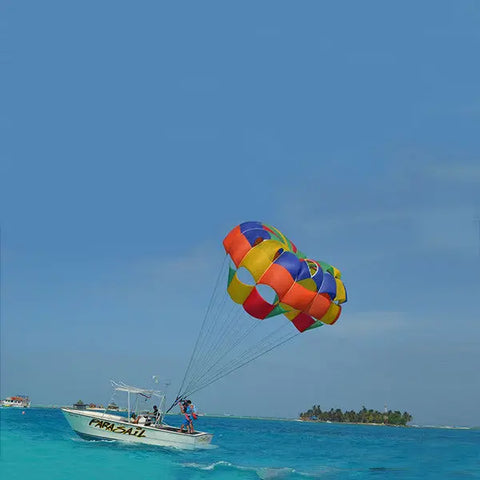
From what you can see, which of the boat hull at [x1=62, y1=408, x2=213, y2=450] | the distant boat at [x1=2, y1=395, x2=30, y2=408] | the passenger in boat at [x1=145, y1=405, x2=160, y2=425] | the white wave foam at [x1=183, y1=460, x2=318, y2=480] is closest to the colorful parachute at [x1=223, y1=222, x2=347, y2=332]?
the white wave foam at [x1=183, y1=460, x2=318, y2=480]

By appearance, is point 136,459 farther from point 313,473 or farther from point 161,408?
point 313,473

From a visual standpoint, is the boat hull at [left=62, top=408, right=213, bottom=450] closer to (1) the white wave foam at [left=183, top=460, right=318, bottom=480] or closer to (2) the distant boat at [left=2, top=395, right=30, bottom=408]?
(1) the white wave foam at [left=183, top=460, right=318, bottom=480]

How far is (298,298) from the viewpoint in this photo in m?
18.2

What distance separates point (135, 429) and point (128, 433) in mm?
398

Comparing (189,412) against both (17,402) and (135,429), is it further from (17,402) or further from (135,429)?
(17,402)

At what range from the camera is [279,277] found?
59.5 feet

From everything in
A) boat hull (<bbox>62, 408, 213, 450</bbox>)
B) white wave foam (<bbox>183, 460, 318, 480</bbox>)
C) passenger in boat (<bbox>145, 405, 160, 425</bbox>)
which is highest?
passenger in boat (<bbox>145, 405, 160, 425</bbox>)

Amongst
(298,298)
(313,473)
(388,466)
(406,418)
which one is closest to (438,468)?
(388,466)

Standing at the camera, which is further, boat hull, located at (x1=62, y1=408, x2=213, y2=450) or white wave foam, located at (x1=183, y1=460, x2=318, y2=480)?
boat hull, located at (x1=62, y1=408, x2=213, y2=450)

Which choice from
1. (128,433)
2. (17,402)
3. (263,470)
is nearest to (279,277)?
(263,470)

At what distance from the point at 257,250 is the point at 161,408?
10113mm

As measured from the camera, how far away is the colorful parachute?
1825 cm

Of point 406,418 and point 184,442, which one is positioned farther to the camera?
point 406,418

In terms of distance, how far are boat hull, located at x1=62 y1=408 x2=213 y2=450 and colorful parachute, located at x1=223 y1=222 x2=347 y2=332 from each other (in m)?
6.97
